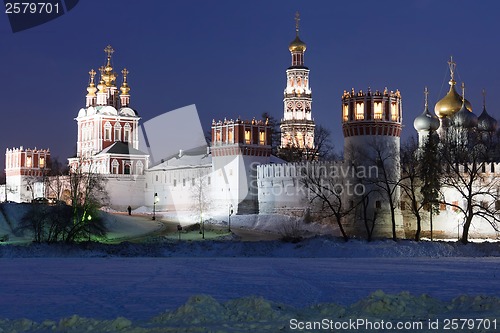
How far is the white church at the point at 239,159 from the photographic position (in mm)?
51000

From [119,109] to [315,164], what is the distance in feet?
129

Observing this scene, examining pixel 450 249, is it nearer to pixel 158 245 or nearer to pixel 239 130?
pixel 158 245

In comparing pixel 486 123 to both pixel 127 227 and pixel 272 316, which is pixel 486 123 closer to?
pixel 127 227

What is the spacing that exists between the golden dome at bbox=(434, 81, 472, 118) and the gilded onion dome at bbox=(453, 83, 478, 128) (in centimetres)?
87

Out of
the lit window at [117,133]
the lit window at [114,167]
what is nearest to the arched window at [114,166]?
the lit window at [114,167]

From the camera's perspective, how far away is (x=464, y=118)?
61875 millimetres

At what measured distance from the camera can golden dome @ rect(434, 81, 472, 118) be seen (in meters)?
63.6

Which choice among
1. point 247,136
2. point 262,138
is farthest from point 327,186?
point 262,138

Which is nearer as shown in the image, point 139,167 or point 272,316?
Answer: point 272,316

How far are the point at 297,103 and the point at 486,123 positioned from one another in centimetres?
2544

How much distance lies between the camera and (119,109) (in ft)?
300
